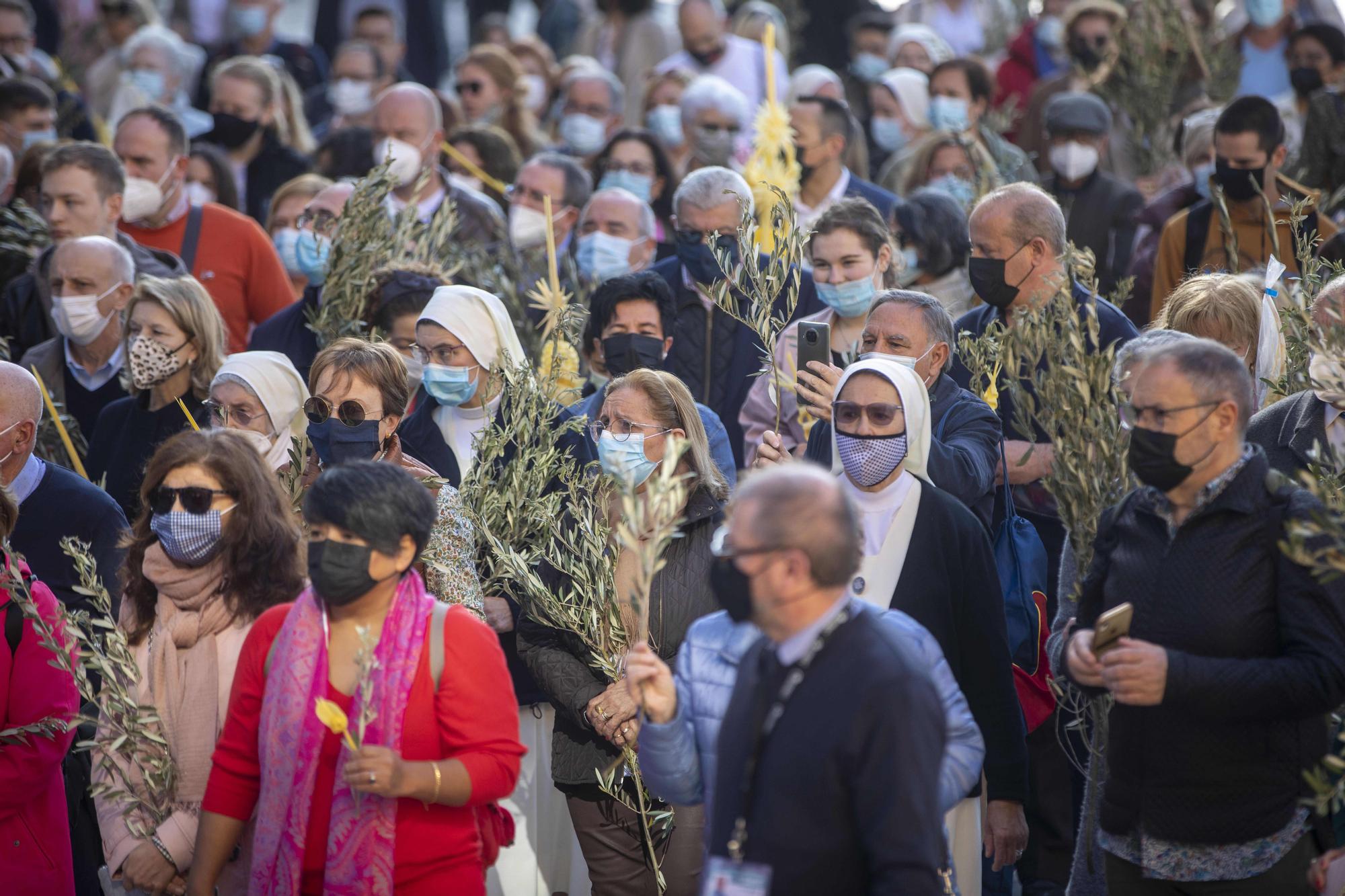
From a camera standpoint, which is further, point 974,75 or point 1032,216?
point 974,75

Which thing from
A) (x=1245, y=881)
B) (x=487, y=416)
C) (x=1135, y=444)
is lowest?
(x=1245, y=881)

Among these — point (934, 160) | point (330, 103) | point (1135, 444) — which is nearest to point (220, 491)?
point (1135, 444)

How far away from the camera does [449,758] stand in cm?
439

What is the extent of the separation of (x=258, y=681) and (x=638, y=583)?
1.11 meters

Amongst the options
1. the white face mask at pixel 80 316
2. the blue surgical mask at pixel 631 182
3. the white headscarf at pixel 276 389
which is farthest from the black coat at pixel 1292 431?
the blue surgical mask at pixel 631 182

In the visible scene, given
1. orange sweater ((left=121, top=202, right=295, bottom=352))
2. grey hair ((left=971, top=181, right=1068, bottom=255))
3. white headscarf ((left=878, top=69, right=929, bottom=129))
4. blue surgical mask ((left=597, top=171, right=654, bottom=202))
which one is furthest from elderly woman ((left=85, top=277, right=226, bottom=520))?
white headscarf ((left=878, top=69, right=929, bottom=129))

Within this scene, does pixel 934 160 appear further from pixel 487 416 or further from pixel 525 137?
pixel 487 416

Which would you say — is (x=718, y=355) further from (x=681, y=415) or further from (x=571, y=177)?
(x=571, y=177)

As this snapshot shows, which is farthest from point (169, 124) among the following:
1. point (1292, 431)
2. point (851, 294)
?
point (1292, 431)

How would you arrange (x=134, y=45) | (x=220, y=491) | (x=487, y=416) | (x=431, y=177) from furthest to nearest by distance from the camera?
(x=134, y=45) < (x=431, y=177) < (x=487, y=416) < (x=220, y=491)

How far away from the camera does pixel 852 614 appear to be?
12.6 ft

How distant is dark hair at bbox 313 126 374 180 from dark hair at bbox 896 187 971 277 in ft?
13.5

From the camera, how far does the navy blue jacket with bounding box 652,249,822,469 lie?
26.2 feet

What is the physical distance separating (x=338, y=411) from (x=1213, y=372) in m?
3.02
